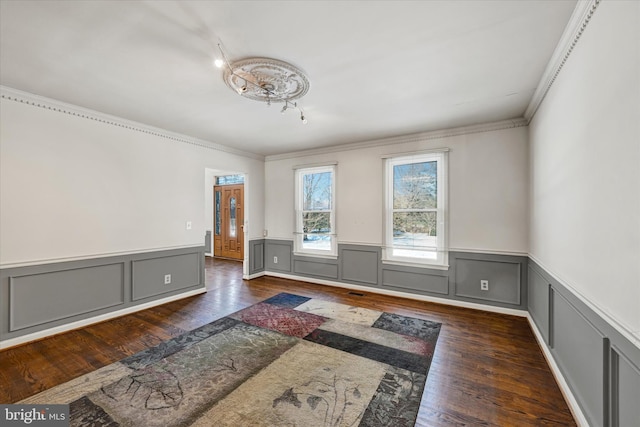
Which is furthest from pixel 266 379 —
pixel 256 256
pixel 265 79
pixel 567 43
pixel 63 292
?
pixel 256 256

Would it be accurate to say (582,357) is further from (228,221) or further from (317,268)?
(228,221)

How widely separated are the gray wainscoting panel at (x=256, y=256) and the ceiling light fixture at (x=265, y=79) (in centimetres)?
336

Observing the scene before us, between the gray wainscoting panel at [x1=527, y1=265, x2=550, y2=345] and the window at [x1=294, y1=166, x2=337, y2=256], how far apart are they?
284 cm

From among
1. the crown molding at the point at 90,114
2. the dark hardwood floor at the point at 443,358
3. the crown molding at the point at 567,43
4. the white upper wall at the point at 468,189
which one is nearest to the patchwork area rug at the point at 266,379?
the dark hardwood floor at the point at 443,358

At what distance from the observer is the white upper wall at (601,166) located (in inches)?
45.0

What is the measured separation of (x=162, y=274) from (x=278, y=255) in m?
2.18

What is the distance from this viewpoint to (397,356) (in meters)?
2.51

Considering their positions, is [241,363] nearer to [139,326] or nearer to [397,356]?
[397,356]

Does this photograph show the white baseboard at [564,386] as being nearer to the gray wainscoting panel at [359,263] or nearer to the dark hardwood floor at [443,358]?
the dark hardwood floor at [443,358]

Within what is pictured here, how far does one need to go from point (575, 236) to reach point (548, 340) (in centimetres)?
126

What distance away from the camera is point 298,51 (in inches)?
79.0

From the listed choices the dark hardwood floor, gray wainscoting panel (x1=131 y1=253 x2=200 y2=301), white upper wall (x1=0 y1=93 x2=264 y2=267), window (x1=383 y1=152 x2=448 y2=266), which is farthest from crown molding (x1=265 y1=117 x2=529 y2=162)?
gray wainscoting panel (x1=131 y1=253 x2=200 y2=301)

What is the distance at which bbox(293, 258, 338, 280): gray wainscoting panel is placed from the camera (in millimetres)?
4953

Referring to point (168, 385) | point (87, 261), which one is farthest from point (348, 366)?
point (87, 261)
